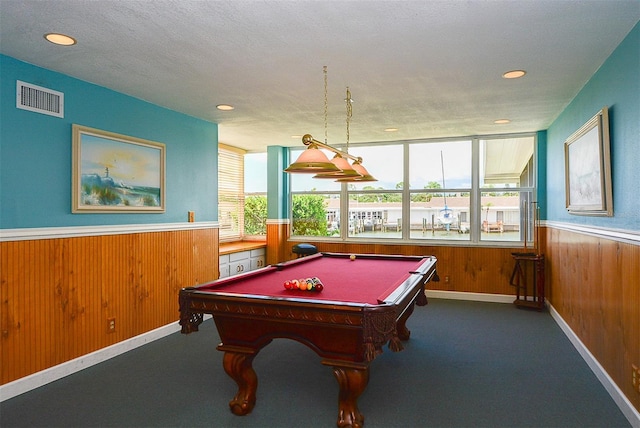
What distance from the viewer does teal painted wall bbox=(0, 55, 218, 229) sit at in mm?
2934

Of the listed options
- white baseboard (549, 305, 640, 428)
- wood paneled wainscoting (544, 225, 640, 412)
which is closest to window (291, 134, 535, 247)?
wood paneled wainscoting (544, 225, 640, 412)

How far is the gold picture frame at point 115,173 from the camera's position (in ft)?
11.3

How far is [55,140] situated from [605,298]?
173 inches

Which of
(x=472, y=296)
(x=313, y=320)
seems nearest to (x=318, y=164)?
(x=313, y=320)

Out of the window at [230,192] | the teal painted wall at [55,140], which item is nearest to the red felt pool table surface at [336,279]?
the teal painted wall at [55,140]

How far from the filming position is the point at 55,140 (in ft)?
10.7

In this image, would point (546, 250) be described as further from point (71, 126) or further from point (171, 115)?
point (71, 126)

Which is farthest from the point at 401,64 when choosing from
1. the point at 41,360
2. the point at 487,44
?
the point at 41,360

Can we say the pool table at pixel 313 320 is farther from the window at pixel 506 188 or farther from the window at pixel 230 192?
the window at pixel 230 192

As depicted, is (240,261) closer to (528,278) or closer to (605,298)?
(528,278)

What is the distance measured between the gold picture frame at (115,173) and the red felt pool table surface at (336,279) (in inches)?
60.8

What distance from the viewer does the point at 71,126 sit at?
3377mm

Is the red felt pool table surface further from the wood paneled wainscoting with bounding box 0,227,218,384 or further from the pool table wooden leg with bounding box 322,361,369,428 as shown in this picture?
the wood paneled wainscoting with bounding box 0,227,218,384

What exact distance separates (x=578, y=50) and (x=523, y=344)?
2678mm
